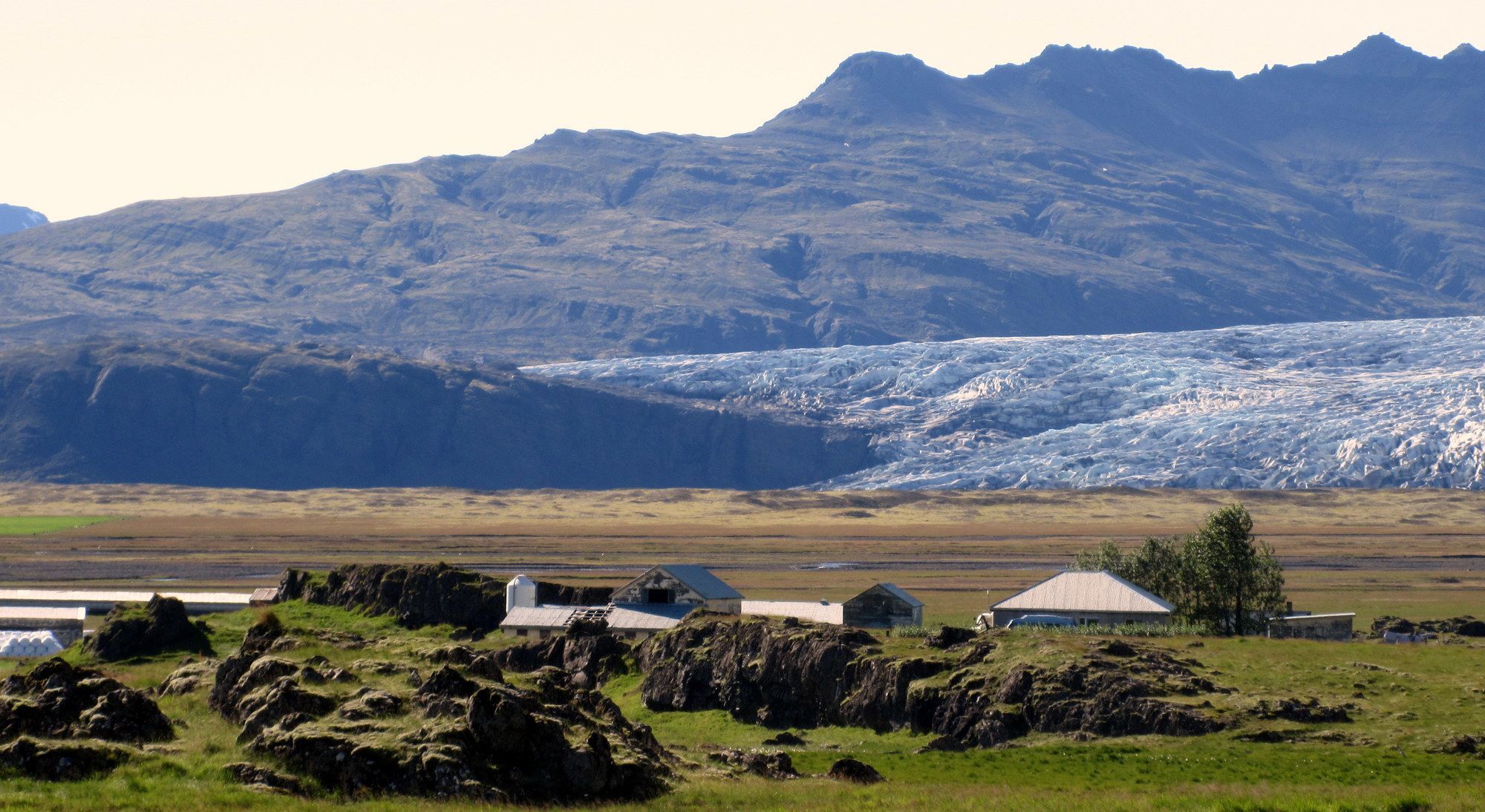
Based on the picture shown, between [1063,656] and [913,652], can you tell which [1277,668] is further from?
[913,652]

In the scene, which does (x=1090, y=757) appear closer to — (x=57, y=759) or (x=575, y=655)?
(x=57, y=759)

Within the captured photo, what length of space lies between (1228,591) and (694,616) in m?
25.1

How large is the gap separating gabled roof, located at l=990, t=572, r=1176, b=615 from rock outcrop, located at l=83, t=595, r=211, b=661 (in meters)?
37.0

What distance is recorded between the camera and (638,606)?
256 ft

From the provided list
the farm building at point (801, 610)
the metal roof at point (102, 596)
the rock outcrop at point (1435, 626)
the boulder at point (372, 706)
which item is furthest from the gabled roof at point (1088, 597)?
the metal roof at point (102, 596)

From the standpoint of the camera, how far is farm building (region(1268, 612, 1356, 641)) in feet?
244

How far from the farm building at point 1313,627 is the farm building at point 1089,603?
18.2 feet

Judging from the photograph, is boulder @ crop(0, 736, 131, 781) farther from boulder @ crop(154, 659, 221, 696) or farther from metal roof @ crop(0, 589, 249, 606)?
metal roof @ crop(0, 589, 249, 606)

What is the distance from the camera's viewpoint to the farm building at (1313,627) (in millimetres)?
74312

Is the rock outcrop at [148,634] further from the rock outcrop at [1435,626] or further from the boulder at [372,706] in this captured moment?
the rock outcrop at [1435,626]

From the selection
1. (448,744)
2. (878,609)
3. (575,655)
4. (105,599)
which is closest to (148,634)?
(575,655)

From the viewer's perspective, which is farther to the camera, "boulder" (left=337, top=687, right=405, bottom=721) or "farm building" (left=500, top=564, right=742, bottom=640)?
"farm building" (left=500, top=564, right=742, bottom=640)

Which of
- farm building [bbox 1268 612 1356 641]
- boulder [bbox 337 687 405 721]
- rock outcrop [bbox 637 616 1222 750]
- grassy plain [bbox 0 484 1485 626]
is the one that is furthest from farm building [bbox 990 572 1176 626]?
boulder [bbox 337 687 405 721]

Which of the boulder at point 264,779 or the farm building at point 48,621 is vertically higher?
the boulder at point 264,779
